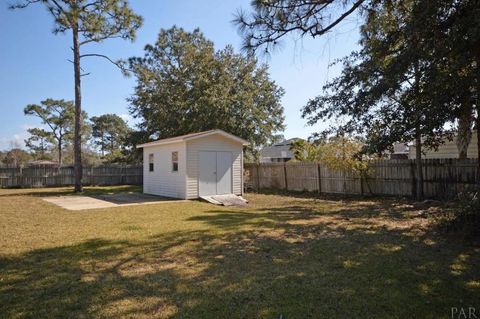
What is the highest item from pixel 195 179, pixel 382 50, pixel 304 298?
pixel 382 50

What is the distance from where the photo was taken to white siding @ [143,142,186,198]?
1395 cm

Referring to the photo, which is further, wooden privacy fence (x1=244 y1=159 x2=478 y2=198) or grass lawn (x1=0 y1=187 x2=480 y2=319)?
wooden privacy fence (x1=244 y1=159 x2=478 y2=198)

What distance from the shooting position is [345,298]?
12.1ft

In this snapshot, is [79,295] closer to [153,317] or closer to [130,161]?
[153,317]

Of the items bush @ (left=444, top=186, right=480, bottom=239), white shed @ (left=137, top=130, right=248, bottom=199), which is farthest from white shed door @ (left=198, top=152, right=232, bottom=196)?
bush @ (left=444, top=186, right=480, bottom=239)

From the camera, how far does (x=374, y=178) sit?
542 inches

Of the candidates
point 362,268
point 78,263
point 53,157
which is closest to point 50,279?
point 78,263

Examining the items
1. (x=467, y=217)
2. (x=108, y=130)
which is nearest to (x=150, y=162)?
(x=467, y=217)

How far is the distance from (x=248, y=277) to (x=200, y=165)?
9779 millimetres

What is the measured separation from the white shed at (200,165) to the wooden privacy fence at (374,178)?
363 centimetres

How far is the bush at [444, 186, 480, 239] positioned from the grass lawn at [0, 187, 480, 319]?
15.5 inches

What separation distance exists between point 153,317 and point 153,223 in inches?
207

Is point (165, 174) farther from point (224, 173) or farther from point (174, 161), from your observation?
point (224, 173)

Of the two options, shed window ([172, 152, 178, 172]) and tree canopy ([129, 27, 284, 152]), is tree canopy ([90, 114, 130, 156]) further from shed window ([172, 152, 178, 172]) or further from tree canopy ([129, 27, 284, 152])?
shed window ([172, 152, 178, 172])
